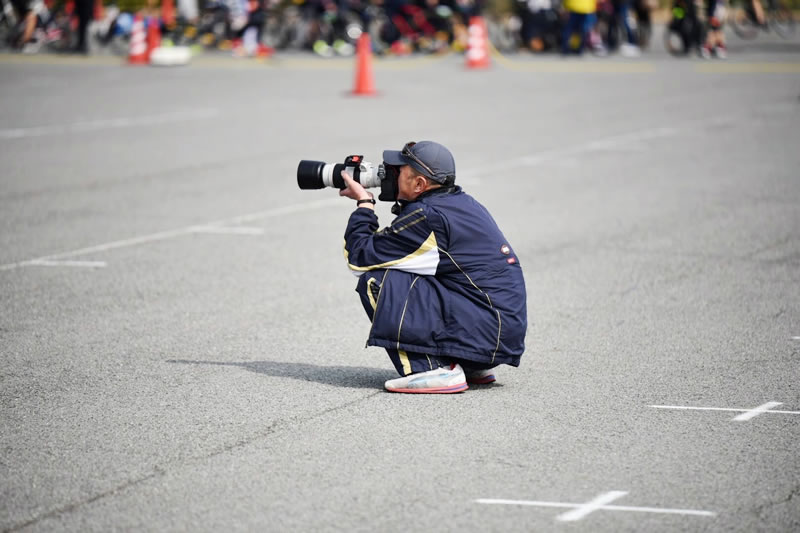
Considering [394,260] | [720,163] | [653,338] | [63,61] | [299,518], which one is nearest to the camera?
[299,518]

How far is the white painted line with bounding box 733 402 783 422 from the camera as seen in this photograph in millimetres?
5434

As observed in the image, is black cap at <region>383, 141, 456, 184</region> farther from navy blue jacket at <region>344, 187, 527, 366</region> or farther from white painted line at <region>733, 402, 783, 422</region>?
white painted line at <region>733, 402, 783, 422</region>

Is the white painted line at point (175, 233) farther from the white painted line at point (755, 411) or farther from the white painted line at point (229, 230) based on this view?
the white painted line at point (755, 411)

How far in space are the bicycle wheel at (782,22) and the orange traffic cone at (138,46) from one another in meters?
17.5

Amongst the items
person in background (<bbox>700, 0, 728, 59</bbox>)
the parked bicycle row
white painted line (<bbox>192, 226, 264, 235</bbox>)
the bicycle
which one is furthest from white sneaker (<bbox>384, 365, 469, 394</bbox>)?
the bicycle

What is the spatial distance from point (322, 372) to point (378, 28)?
24.0m

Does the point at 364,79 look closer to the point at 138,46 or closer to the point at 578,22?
the point at 138,46

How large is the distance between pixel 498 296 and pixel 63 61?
75.1ft

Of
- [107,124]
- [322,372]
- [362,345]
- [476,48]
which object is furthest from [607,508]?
[476,48]

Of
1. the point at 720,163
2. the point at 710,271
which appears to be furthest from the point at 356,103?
the point at 710,271

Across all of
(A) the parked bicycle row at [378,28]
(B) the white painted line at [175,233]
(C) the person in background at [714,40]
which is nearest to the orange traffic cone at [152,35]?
(A) the parked bicycle row at [378,28]

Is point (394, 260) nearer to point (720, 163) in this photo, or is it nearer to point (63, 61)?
point (720, 163)

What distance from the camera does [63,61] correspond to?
26.5 m

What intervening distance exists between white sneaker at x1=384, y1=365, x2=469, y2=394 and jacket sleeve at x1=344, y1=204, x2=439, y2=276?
0.50 m
